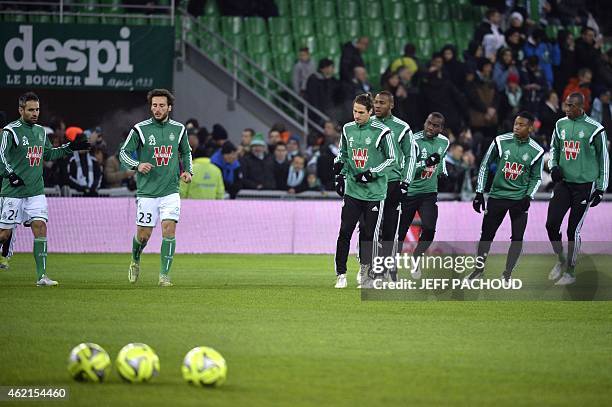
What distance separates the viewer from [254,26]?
28.8 metres

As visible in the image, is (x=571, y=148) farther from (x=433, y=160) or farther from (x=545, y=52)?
(x=545, y=52)

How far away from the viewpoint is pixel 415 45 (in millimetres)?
30078

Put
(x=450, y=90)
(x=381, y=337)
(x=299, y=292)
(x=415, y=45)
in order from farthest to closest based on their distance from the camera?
1. (x=415, y=45)
2. (x=450, y=90)
3. (x=299, y=292)
4. (x=381, y=337)

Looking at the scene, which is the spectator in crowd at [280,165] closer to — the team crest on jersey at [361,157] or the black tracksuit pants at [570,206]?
the black tracksuit pants at [570,206]

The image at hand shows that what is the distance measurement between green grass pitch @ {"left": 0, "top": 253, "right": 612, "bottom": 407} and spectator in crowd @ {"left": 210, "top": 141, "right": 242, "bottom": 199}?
741 centimetres

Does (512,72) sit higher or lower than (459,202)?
higher

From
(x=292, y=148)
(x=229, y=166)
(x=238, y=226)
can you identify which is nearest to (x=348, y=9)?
(x=292, y=148)

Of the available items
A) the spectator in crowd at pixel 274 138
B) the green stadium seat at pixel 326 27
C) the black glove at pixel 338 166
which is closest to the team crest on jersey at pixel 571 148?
the black glove at pixel 338 166

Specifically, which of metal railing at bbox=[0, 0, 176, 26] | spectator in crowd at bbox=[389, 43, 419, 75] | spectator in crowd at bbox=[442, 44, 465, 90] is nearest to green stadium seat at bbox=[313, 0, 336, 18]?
spectator in crowd at bbox=[389, 43, 419, 75]

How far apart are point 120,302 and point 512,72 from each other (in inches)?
655

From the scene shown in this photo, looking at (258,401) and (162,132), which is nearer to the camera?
(258,401)

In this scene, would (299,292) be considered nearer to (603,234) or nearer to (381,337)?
(381,337)

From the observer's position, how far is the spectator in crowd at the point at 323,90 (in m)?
26.3

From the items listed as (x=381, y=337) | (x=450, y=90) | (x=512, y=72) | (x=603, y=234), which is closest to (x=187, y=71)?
(x=450, y=90)
